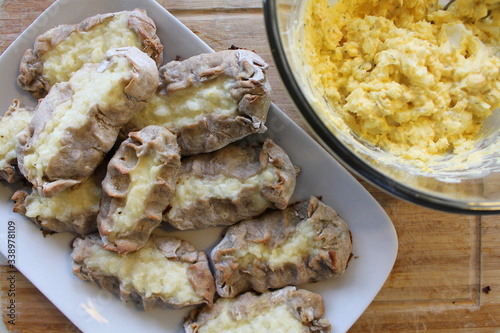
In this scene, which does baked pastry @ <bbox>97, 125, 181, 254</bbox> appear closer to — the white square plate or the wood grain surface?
the white square plate

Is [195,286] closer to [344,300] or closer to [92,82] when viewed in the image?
[344,300]

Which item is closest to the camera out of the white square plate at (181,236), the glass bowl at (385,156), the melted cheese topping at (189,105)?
the glass bowl at (385,156)

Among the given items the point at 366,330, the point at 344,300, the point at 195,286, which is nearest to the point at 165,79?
the point at 195,286

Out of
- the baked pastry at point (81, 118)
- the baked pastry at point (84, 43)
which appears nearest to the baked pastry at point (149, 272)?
the baked pastry at point (81, 118)

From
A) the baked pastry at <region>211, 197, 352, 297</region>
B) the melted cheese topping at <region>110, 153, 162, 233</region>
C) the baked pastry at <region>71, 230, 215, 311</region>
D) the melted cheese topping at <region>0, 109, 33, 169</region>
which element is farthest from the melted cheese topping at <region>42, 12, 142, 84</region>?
the baked pastry at <region>211, 197, 352, 297</region>

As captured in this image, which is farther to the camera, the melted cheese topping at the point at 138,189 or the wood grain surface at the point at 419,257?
the wood grain surface at the point at 419,257

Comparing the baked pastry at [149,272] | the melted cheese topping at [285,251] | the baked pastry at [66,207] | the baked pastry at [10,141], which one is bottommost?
the baked pastry at [149,272]

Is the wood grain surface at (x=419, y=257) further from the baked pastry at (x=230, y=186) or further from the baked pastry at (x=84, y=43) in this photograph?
the baked pastry at (x=230, y=186)

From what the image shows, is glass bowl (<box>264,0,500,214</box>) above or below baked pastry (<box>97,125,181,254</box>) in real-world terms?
above
